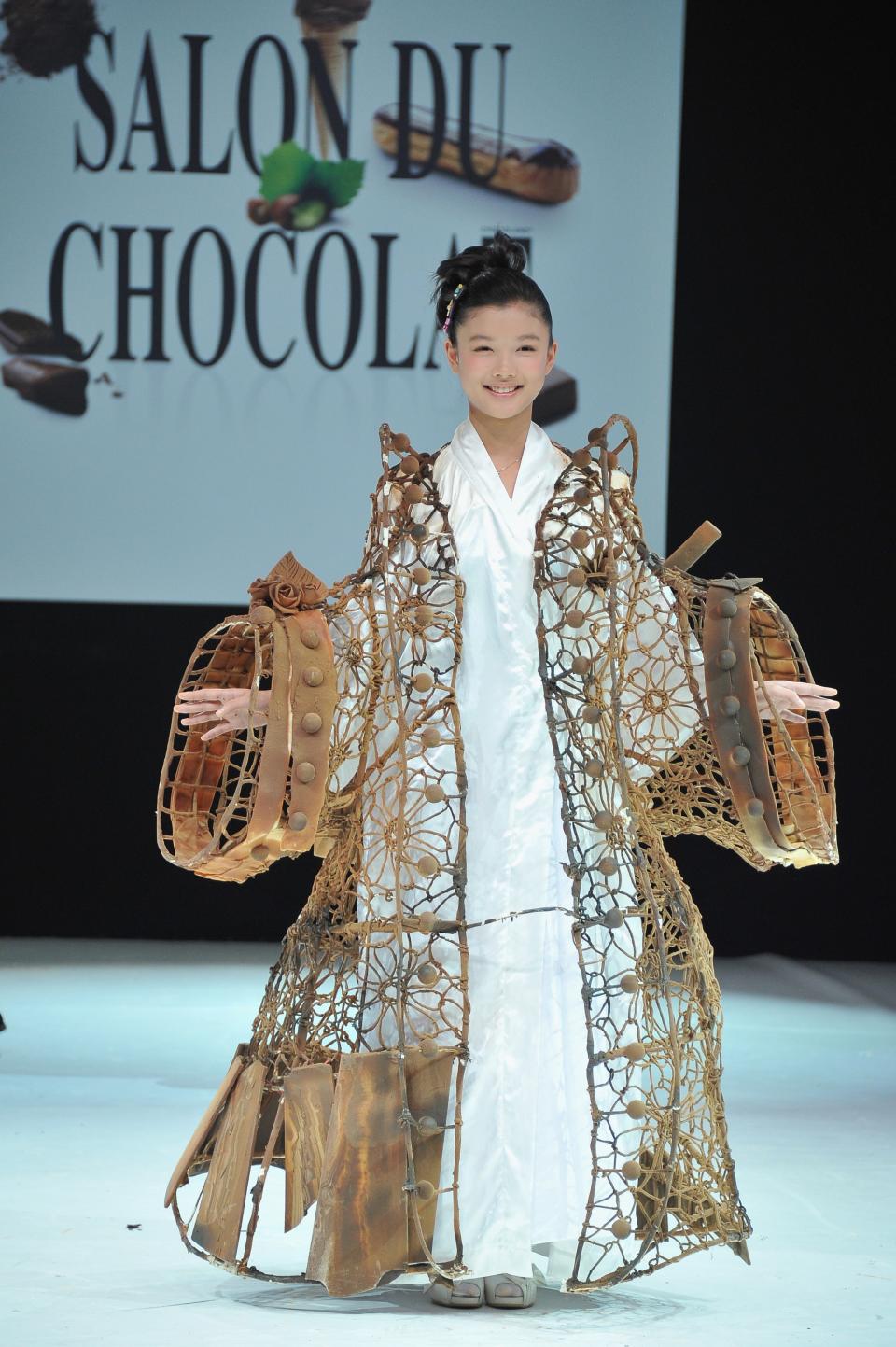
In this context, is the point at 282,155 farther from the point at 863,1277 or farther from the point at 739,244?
the point at 863,1277

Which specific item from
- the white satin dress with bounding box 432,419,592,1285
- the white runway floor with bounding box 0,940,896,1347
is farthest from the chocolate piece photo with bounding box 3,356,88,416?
the white satin dress with bounding box 432,419,592,1285

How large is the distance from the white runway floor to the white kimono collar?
1015mm

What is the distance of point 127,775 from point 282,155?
76.6 inches

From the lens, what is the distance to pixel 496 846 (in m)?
2.39

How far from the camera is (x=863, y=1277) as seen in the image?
8.71 ft

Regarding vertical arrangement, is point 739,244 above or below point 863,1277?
above

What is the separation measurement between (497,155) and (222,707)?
348cm

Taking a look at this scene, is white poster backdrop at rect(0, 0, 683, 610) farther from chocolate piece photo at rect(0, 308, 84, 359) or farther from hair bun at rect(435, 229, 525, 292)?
hair bun at rect(435, 229, 525, 292)

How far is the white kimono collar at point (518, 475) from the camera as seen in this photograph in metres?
2.50

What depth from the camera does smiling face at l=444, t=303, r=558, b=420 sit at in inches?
97.8

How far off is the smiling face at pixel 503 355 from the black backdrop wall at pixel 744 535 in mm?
3247

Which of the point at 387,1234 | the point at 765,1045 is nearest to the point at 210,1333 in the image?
the point at 387,1234

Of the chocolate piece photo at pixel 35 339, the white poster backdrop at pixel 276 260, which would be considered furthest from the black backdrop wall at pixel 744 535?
the chocolate piece photo at pixel 35 339

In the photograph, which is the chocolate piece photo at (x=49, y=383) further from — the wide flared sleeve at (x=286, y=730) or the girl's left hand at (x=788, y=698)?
the girl's left hand at (x=788, y=698)
